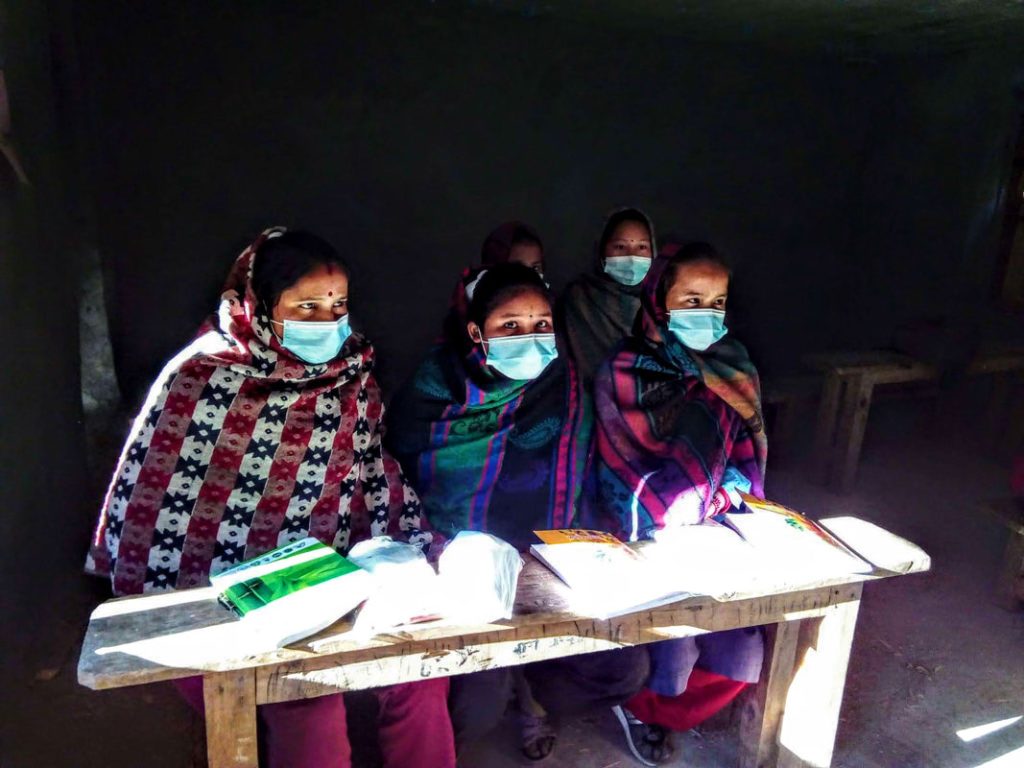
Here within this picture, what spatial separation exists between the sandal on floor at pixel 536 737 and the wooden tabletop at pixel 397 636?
0.80 meters

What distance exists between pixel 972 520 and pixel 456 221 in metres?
3.66

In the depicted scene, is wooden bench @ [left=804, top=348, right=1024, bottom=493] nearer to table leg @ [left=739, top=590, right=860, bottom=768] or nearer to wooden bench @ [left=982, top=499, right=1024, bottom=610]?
wooden bench @ [left=982, top=499, right=1024, bottom=610]

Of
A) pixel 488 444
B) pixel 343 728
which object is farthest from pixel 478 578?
pixel 488 444

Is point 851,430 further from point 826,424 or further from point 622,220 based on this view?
point 622,220

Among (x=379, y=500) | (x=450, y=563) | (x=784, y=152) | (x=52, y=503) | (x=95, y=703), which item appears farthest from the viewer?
(x=784, y=152)

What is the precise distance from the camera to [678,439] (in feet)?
8.61

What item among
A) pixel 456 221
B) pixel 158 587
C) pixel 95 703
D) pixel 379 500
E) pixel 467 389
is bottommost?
pixel 95 703

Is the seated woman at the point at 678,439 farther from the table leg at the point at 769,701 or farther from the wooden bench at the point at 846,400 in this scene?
the wooden bench at the point at 846,400

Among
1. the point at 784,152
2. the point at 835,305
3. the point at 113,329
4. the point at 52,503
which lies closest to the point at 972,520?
the point at 835,305

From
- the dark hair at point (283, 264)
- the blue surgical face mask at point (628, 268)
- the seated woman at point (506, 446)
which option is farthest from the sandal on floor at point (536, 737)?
the blue surgical face mask at point (628, 268)

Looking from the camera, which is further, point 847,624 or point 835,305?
point 835,305

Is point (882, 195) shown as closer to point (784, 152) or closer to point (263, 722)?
point (784, 152)

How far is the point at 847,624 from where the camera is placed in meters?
2.31

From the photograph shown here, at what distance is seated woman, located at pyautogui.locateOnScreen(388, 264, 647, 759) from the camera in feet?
8.00
